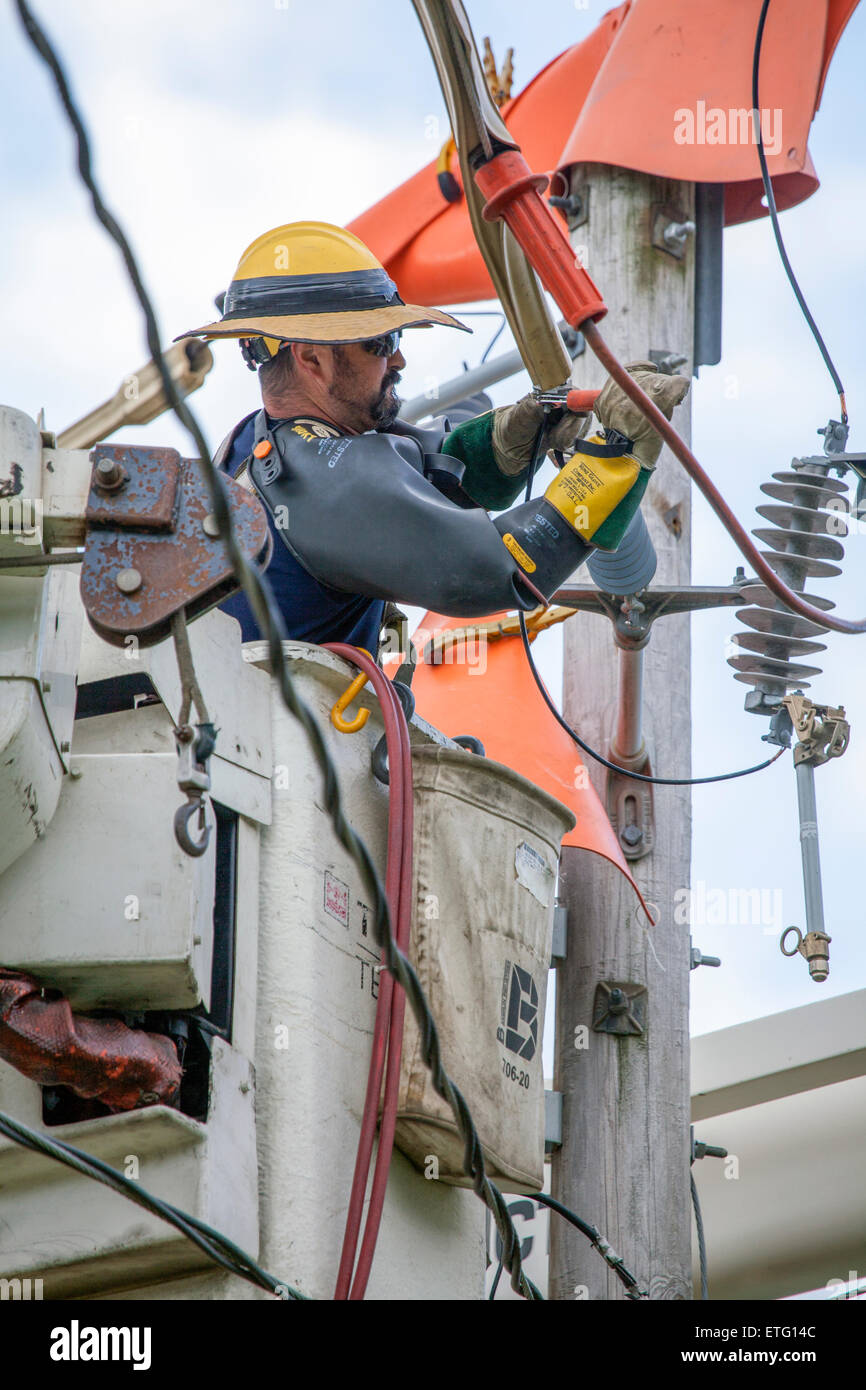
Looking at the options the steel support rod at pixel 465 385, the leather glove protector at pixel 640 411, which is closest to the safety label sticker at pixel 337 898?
the leather glove protector at pixel 640 411

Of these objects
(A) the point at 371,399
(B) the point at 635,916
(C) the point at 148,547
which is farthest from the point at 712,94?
(C) the point at 148,547

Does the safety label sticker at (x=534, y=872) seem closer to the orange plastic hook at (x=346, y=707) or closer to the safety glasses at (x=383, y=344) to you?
the orange plastic hook at (x=346, y=707)

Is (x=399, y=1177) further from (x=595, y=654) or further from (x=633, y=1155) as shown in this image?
(x=595, y=654)

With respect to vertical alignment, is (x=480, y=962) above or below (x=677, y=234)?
below

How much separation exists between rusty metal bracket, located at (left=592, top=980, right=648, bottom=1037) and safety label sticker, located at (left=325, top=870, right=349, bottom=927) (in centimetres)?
188

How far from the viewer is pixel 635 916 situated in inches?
231

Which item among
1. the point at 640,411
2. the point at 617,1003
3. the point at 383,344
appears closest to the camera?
the point at 640,411

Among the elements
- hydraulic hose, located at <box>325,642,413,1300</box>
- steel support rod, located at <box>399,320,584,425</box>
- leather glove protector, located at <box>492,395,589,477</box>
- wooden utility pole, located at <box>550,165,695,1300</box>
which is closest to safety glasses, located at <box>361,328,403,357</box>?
leather glove protector, located at <box>492,395,589,477</box>

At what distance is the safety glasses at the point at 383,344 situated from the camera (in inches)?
183

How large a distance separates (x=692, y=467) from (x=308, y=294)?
1.11m

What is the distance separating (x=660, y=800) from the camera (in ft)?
19.8

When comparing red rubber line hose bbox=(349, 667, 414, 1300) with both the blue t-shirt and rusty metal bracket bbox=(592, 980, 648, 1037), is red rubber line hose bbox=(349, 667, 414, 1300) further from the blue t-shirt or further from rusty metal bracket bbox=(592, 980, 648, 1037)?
rusty metal bracket bbox=(592, 980, 648, 1037)

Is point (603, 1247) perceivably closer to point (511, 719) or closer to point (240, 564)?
point (511, 719)

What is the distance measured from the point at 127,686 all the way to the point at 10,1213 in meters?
1.06
